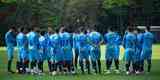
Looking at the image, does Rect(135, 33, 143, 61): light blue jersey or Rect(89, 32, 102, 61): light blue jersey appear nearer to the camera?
Rect(89, 32, 102, 61): light blue jersey

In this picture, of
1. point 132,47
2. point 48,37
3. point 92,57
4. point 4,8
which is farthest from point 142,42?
point 4,8

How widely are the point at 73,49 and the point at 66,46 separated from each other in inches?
30.0

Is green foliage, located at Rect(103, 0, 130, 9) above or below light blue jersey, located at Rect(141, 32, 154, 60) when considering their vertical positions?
below

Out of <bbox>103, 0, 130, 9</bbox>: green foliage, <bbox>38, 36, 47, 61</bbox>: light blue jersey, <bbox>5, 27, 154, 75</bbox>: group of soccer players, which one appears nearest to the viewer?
<bbox>5, 27, 154, 75</bbox>: group of soccer players

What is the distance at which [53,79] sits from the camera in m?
23.9

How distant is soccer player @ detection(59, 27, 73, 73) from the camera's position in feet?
84.7

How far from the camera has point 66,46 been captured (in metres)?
26.0

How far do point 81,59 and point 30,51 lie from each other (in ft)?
7.42

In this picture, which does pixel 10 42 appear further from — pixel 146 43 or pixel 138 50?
pixel 146 43

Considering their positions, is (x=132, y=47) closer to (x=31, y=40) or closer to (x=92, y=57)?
(x=92, y=57)

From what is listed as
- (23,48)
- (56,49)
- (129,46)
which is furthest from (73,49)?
(129,46)

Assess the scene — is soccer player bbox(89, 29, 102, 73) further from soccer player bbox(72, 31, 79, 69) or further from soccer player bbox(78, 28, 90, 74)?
soccer player bbox(72, 31, 79, 69)

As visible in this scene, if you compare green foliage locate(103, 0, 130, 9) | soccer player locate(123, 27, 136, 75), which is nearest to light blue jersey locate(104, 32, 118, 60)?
soccer player locate(123, 27, 136, 75)

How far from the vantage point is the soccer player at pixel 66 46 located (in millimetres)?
25812
